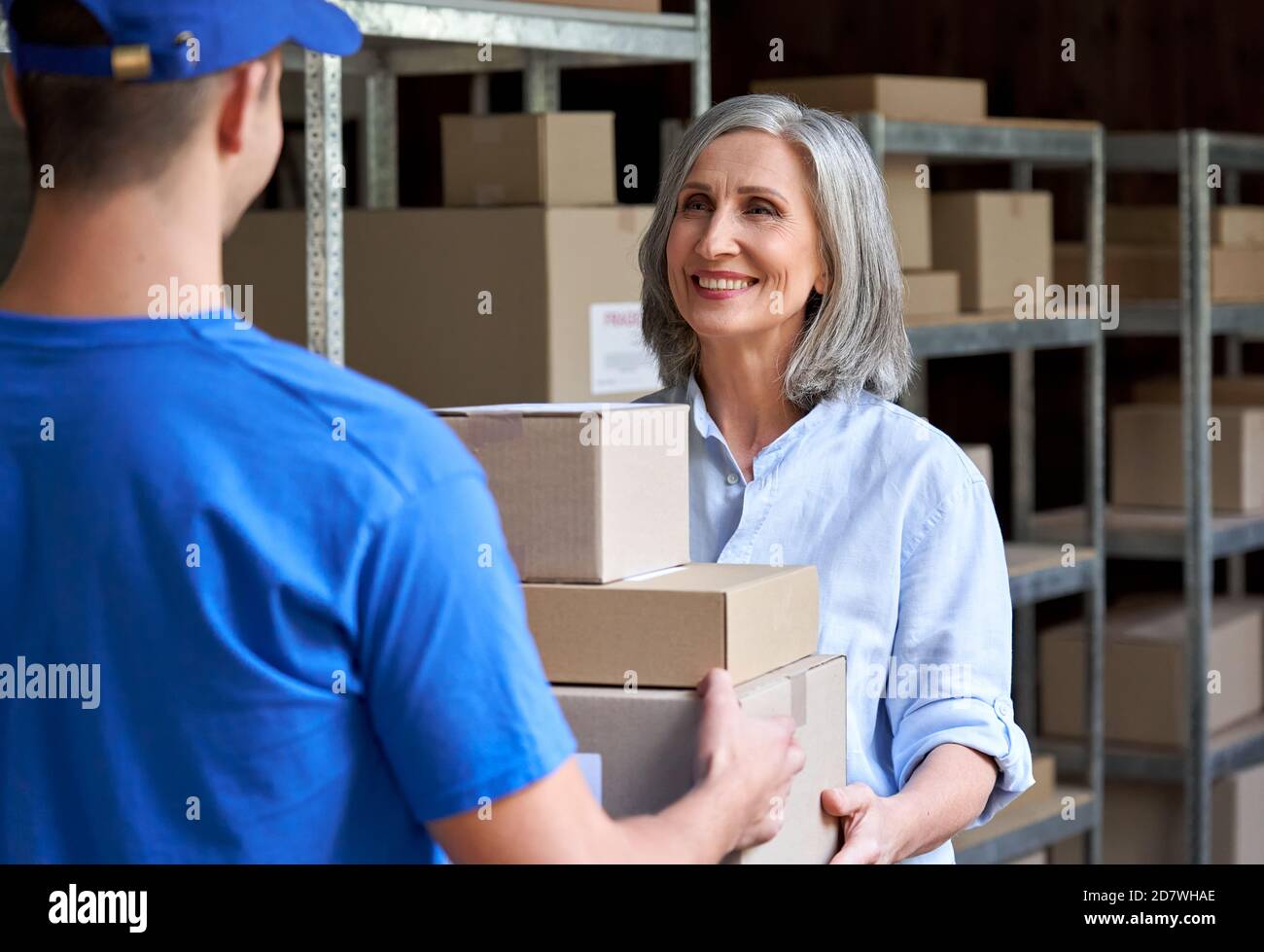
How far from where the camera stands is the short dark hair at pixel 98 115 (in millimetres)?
971

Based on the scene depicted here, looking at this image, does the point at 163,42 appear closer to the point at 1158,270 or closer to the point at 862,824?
the point at 862,824

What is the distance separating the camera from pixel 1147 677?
13.3 ft

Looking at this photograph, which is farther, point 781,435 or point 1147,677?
point 1147,677

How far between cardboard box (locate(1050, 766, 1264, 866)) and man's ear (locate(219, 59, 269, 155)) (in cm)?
355

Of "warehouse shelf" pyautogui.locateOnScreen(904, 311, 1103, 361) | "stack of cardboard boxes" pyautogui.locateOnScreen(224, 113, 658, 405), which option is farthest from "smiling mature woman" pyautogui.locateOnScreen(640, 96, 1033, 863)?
"warehouse shelf" pyautogui.locateOnScreen(904, 311, 1103, 361)

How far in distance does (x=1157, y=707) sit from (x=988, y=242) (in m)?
1.22

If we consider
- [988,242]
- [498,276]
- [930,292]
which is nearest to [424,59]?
[498,276]

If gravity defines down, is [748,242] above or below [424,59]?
below

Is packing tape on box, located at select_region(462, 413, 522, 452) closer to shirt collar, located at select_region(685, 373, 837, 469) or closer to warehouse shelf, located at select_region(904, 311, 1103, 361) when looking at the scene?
shirt collar, located at select_region(685, 373, 837, 469)

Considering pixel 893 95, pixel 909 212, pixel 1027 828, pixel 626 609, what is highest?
pixel 893 95

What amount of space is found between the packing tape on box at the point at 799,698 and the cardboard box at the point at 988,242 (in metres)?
2.27
